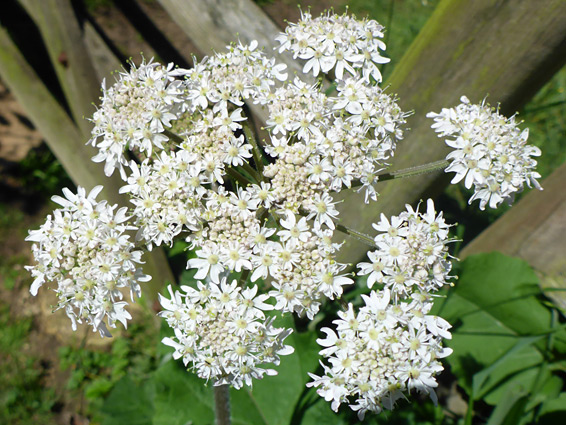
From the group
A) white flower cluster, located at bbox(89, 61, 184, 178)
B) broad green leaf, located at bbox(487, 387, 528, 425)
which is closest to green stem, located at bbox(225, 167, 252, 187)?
white flower cluster, located at bbox(89, 61, 184, 178)

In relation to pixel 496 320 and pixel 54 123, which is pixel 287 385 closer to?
pixel 496 320

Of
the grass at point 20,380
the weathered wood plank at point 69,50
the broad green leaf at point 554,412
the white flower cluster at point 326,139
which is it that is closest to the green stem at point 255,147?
the white flower cluster at point 326,139

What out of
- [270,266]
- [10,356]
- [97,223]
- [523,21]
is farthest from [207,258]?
[10,356]

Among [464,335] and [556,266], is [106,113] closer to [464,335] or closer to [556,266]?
[464,335]

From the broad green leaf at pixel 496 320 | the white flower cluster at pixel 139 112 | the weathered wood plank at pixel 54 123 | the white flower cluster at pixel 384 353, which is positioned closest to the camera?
the white flower cluster at pixel 384 353

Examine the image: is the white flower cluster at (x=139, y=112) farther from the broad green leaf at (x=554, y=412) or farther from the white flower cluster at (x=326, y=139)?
the broad green leaf at (x=554, y=412)

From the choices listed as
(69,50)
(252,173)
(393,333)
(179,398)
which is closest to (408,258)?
(393,333)

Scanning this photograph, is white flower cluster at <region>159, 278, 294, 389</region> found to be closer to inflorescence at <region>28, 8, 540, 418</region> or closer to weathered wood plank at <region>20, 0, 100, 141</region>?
inflorescence at <region>28, 8, 540, 418</region>
